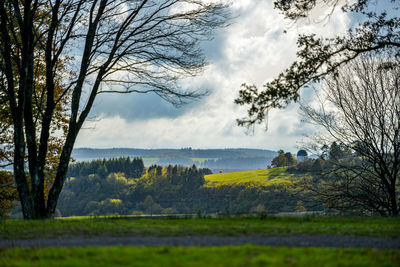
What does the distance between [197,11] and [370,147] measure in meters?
11.4

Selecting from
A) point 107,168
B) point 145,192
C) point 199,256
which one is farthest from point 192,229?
point 107,168

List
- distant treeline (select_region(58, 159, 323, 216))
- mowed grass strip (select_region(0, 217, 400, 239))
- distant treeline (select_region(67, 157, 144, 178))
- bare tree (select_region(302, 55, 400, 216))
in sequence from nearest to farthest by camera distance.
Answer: mowed grass strip (select_region(0, 217, 400, 239)) < bare tree (select_region(302, 55, 400, 216)) < distant treeline (select_region(58, 159, 323, 216)) < distant treeline (select_region(67, 157, 144, 178))

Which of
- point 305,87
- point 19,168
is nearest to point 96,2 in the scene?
point 19,168

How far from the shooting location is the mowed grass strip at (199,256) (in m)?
6.00

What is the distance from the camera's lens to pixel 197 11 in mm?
18297

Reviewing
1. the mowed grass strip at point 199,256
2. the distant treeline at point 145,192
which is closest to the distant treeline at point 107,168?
the distant treeline at point 145,192

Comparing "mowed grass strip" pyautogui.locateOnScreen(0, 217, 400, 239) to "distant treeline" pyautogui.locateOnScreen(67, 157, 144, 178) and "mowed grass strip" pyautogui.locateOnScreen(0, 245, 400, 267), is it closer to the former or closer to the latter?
"mowed grass strip" pyautogui.locateOnScreen(0, 245, 400, 267)

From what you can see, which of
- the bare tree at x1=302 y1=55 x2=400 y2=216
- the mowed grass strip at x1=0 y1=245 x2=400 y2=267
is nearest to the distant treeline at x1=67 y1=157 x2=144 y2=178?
the bare tree at x1=302 y1=55 x2=400 y2=216

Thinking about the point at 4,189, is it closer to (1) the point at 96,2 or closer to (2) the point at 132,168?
(1) the point at 96,2

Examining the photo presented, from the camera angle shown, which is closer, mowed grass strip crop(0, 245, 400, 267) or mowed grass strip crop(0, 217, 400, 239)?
mowed grass strip crop(0, 245, 400, 267)

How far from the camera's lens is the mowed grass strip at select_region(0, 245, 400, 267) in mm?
5996

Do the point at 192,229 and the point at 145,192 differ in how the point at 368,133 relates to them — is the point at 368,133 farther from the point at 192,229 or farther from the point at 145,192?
the point at 145,192

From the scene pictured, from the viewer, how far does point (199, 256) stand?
6.30 m

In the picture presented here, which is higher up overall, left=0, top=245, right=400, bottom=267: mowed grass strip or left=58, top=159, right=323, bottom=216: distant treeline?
left=0, top=245, right=400, bottom=267: mowed grass strip
